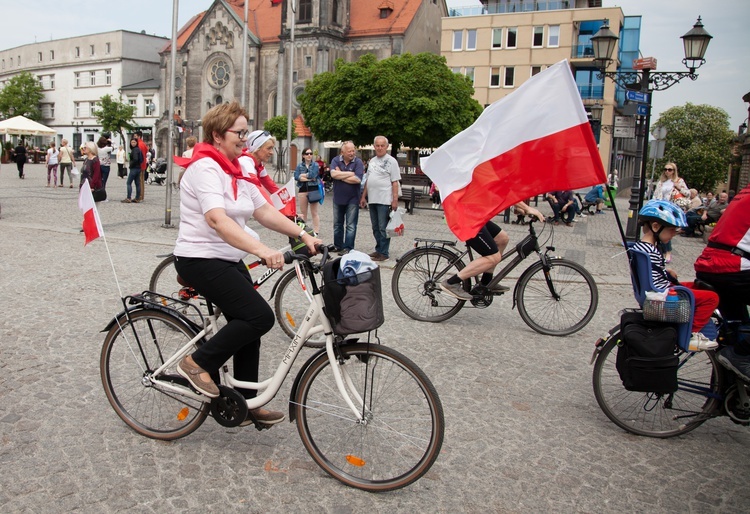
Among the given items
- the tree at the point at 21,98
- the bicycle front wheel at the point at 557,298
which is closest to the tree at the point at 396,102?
the bicycle front wheel at the point at 557,298

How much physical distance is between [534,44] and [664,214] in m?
57.9

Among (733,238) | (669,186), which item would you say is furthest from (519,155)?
(669,186)

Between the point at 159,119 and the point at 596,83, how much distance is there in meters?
46.0

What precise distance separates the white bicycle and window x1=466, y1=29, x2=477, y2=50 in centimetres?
6062

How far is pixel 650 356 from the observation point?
393 centimetres

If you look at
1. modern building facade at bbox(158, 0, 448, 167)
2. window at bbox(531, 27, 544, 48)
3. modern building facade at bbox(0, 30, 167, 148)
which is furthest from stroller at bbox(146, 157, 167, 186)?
modern building facade at bbox(0, 30, 167, 148)

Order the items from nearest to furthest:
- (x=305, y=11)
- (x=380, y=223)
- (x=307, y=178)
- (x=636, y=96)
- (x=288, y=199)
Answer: (x=288, y=199), (x=380, y=223), (x=307, y=178), (x=636, y=96), (x=305, y=11)

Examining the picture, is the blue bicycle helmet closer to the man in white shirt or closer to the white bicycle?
the white bicycle

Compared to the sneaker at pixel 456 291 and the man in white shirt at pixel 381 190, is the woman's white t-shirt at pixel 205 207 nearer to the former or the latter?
the sneaker at pixel 456 291

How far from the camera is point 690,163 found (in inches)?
3233

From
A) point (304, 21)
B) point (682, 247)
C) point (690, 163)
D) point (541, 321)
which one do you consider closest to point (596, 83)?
point (304, 21)

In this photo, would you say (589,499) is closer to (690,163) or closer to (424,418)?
(424,418)

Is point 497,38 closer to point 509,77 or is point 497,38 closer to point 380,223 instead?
point 509,77

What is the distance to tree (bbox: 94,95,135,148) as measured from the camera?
238 ft
